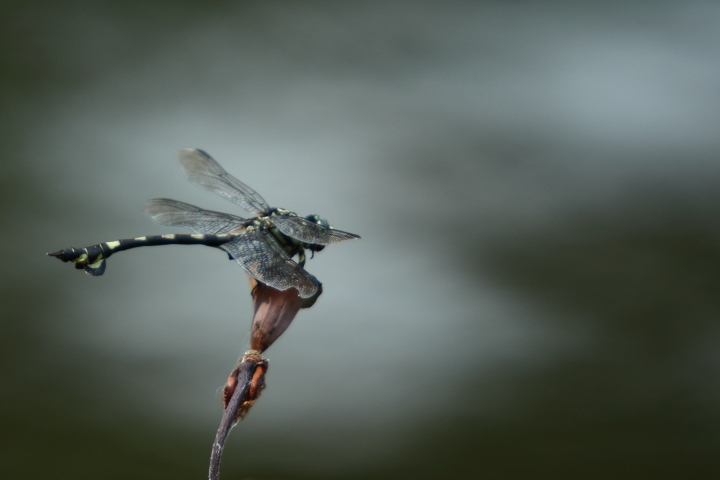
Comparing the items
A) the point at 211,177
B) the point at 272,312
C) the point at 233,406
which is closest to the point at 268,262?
the point at 272,312

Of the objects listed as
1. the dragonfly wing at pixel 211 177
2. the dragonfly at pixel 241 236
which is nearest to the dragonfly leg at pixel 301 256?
the dragonfly at pixel 241 236

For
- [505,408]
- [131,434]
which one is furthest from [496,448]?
[131,434]

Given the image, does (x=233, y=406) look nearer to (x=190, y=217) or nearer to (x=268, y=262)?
(x=268, y=262)

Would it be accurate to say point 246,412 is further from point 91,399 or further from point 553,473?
point 553,473

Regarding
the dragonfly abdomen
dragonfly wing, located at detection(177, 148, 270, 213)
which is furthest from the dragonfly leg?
dragonfly wing, located at detection(177, 148, 270, 213)

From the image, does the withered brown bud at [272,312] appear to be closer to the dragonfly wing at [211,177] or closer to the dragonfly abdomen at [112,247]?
the dragonfly abdomen at [112,247]

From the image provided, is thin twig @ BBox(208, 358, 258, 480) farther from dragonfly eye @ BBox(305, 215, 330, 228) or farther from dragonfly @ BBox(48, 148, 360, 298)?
dragonfly eye @ BBox(305, 215, 330, 228)
